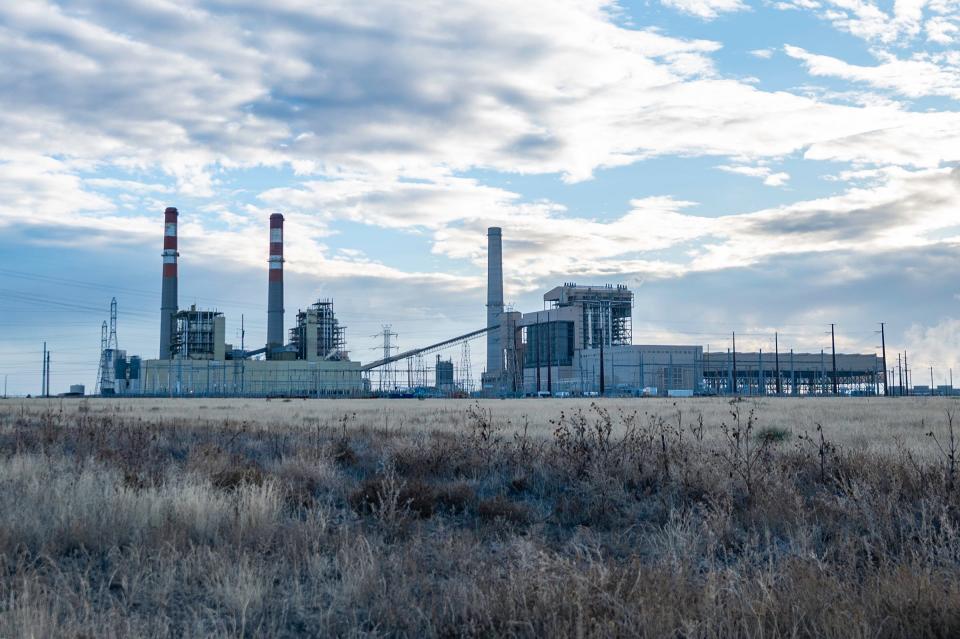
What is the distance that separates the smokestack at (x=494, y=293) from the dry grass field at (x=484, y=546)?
341ft

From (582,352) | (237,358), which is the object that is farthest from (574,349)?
(237,358)

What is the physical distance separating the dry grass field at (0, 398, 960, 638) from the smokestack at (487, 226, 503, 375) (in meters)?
104

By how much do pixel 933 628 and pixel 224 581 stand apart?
490 cm

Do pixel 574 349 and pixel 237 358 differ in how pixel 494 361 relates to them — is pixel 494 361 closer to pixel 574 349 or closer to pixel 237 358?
pixel 574 349

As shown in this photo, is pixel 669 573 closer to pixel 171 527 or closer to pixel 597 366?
pixel 171 527

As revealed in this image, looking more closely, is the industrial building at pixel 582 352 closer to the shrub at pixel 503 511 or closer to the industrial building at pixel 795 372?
the industrial building at pixel 795 372

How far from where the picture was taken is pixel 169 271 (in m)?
106

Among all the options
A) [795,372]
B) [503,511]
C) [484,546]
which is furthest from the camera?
[795,372]

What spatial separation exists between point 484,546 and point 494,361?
118823 millimetres

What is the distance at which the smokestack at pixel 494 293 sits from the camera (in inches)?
4604

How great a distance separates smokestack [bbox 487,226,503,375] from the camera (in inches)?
4604

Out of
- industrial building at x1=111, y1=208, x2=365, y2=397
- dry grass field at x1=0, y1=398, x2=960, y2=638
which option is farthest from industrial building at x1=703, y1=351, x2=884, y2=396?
dry grass field at x1=0, y1=398, x2=960, y2=638

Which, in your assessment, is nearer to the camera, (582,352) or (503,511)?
(503,511)

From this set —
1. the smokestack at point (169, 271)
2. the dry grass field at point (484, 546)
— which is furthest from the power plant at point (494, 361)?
the dry grass field at point (484, 546)
